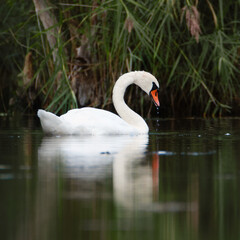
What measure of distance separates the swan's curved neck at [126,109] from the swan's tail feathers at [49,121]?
113 centimetres

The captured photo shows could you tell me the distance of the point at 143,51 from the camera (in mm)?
12961

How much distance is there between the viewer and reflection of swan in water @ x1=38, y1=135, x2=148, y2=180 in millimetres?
5820

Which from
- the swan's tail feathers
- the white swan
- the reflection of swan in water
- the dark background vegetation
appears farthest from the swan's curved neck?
the swan's tail feathers

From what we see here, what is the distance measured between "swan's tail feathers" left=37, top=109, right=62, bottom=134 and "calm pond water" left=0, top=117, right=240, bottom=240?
59 centimetres

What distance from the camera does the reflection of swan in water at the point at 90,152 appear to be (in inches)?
229

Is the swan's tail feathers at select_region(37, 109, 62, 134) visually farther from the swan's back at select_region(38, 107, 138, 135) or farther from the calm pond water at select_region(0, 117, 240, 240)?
the calm pond water at select_region(0, 117, 240, 240)

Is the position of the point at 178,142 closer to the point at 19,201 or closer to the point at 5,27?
the point at 19,201

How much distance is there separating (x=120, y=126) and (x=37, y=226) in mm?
5702

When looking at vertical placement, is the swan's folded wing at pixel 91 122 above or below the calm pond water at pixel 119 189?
above

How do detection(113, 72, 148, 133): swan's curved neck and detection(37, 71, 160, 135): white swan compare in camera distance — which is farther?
detection(113, 72, 148, 133): swan's curved neck

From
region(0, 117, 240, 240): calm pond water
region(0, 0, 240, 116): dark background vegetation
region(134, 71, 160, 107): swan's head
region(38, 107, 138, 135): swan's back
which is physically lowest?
region(0, 117, 240, 240): calm pond water

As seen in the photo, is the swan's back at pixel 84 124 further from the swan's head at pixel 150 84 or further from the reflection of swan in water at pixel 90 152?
the swan's head at pixel 150 84

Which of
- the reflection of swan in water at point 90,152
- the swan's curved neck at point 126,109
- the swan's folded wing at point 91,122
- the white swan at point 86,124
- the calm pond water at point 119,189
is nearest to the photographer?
the calm pond water at point 119,189

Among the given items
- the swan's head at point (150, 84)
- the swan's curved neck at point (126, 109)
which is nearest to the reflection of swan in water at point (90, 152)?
the swan's curved neck at point (126, 109)
